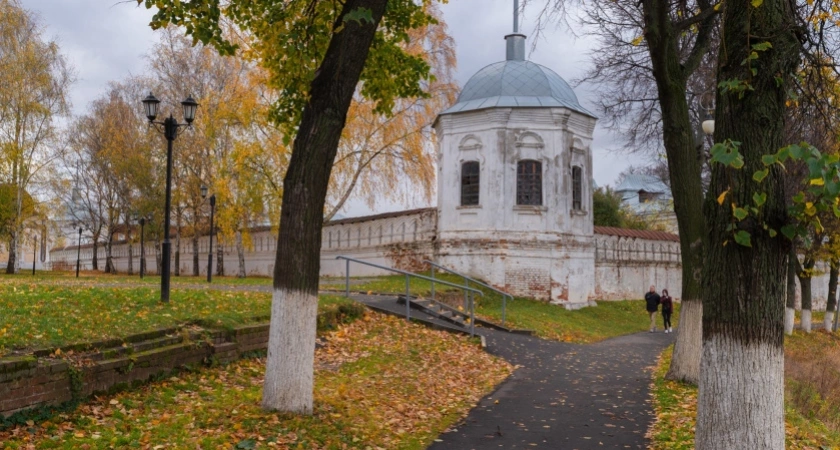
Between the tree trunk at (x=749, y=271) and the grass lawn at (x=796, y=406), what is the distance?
8.53 ft

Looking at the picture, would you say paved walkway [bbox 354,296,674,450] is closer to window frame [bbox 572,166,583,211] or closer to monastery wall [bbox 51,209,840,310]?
monastery wall [bbox 51,209,840,310]

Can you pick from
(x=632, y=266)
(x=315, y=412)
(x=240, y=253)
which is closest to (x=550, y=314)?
(x=632, y=266)

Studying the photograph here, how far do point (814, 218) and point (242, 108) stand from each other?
25.7 metres

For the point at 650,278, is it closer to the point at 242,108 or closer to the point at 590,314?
the point at 590,314

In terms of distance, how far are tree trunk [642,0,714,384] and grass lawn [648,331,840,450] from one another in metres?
0.68

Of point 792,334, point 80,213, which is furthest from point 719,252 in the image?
point 80,213

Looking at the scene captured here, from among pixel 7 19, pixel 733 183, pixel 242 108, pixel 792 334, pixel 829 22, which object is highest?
pixel 7 19

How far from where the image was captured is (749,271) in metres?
4.95

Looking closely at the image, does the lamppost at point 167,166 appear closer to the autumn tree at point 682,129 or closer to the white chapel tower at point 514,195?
the autumn tree at point 682,129

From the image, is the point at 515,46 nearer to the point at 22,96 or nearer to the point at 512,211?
the point at 512,211

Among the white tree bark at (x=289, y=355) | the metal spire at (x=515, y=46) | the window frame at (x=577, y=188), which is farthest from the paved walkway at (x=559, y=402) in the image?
the metal spire at (x=515, y=46)

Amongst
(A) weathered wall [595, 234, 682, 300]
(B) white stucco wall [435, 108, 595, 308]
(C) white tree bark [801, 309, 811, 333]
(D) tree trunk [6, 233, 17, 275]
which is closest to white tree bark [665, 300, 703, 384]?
(B) white stucco wall [435, 108, 595, 308]

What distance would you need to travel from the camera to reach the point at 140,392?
25.7 ft

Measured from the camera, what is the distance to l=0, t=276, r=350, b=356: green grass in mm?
7652
